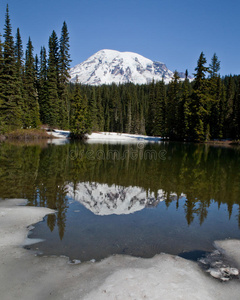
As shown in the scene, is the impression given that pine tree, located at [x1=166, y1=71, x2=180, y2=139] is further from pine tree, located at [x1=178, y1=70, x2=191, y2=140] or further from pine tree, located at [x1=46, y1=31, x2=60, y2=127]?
pine tree, located at [x1=46, y1=31, x2=60, y2=127]

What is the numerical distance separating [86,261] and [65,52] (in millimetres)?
56263

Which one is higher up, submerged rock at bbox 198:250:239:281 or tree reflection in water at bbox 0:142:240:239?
tree reflection in water at bbox 0:142:240:239

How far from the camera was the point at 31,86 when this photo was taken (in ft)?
155

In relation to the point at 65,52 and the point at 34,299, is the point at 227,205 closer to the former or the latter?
the point at 34,299

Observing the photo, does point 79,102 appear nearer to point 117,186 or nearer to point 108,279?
point 117,186

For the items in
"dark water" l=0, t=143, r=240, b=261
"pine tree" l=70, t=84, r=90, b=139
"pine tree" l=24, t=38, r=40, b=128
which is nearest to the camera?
"dark water" l=0, t=143, r=240, b=261

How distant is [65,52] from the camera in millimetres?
53562

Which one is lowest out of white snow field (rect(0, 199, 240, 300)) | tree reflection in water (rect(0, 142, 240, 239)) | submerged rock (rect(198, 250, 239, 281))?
submerged rock (rect(198, 250, 239, 281))

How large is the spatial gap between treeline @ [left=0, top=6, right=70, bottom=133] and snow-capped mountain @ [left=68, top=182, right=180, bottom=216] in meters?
27.8


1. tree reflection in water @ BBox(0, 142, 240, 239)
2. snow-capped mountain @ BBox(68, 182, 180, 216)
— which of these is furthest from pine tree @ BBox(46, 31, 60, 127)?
snow-capped mountain @ BBox(68, 182, 180, 216)

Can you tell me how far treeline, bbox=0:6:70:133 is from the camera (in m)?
34.7

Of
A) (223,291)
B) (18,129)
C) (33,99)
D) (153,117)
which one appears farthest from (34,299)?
(153,117)

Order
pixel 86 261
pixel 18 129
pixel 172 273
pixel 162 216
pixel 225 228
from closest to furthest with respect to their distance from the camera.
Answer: pixel 172 273 < pixel 86 261 < pixel 225 228 < pixel 162 216 < pixel 18 129

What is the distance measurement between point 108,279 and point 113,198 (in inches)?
187
